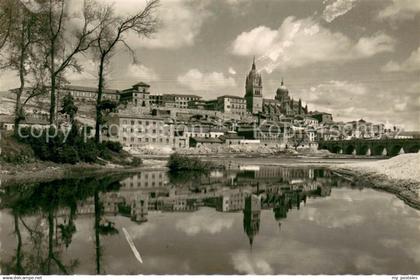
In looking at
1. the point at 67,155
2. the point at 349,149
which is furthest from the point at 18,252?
the point at 349,149

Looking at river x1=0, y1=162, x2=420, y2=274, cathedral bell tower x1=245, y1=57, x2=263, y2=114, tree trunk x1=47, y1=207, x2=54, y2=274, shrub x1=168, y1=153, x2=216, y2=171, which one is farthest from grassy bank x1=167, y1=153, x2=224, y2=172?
cathedral bell tower x1=245, y1=57, x2=263, y2=114

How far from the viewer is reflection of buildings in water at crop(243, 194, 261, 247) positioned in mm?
9259

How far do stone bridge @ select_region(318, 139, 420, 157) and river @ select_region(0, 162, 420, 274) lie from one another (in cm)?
7407

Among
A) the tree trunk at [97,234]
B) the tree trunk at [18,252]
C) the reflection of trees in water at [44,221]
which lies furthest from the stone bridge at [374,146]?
the tree trunk at [18,252]

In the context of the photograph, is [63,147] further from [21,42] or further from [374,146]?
[374,146]

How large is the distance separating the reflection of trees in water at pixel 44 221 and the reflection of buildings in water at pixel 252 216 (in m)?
3.27

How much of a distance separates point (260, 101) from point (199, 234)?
13915 cm

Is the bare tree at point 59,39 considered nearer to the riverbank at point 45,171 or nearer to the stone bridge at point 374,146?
the riverbank at point 45,171

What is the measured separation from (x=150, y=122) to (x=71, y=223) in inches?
2212

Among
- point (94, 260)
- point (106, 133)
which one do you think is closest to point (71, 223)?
point (94, 260)

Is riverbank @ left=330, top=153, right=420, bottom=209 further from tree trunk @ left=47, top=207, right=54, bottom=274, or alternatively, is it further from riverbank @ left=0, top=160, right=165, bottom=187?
riverbank @ left=0, top=160, right=165, bottom=187

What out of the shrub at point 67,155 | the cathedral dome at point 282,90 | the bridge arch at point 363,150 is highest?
the cathedral dome at point 282,90

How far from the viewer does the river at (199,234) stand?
6938 mm

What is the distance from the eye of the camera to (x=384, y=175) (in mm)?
21547
